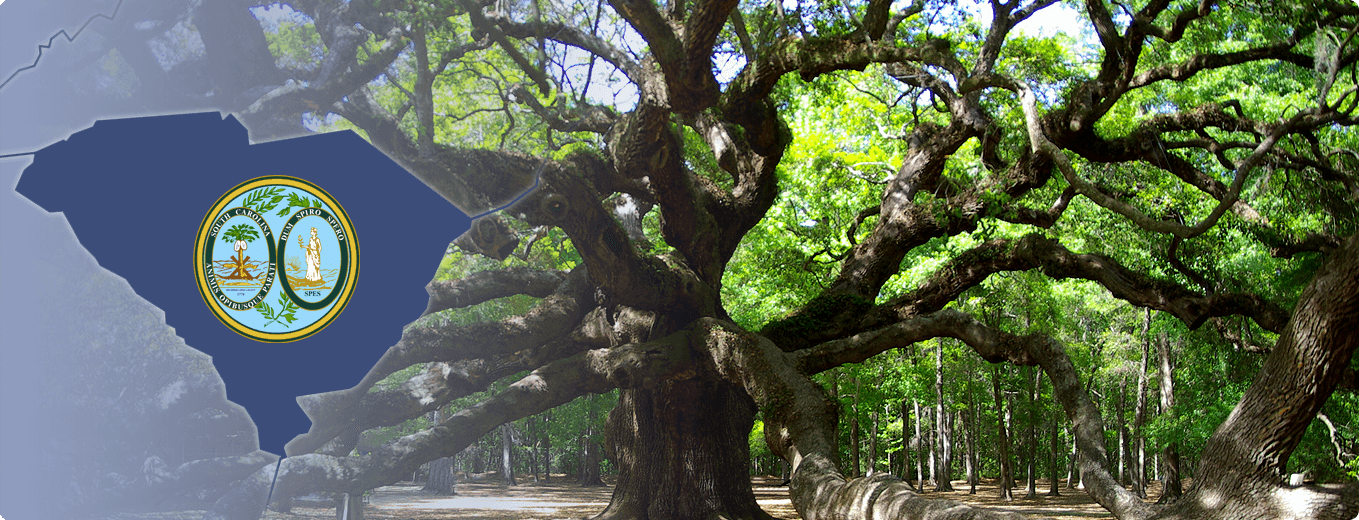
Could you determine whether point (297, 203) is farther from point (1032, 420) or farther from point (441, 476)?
point (1032, 420)

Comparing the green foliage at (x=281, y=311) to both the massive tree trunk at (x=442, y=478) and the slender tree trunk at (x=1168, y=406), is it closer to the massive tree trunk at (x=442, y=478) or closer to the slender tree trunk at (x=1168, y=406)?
the massive tree trunk at (x=442, y=478)

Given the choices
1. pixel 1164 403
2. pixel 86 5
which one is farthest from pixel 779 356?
pixel 1164 403

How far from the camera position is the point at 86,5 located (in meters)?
4.45

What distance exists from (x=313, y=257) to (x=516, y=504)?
1091 cm

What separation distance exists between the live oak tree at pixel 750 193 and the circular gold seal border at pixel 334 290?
1.11 meters

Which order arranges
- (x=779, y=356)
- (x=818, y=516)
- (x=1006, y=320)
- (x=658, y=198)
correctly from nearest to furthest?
(x=818, y=516) → (x=779, y=356) → (x=658, y=198) → (x=1006, y=320)

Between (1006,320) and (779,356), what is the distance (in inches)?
545

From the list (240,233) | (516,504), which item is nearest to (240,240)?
(240,233)

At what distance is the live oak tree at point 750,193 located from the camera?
5.66 meters

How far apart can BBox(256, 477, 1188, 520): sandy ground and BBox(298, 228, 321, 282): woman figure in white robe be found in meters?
2.89

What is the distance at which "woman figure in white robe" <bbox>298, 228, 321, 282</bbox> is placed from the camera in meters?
3.85

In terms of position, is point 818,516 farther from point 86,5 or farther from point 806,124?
point 806,124

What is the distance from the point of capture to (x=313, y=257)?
3.87 m

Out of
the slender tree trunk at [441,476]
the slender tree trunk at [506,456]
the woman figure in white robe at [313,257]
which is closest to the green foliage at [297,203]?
the woman figure in white robe at [313,257]
